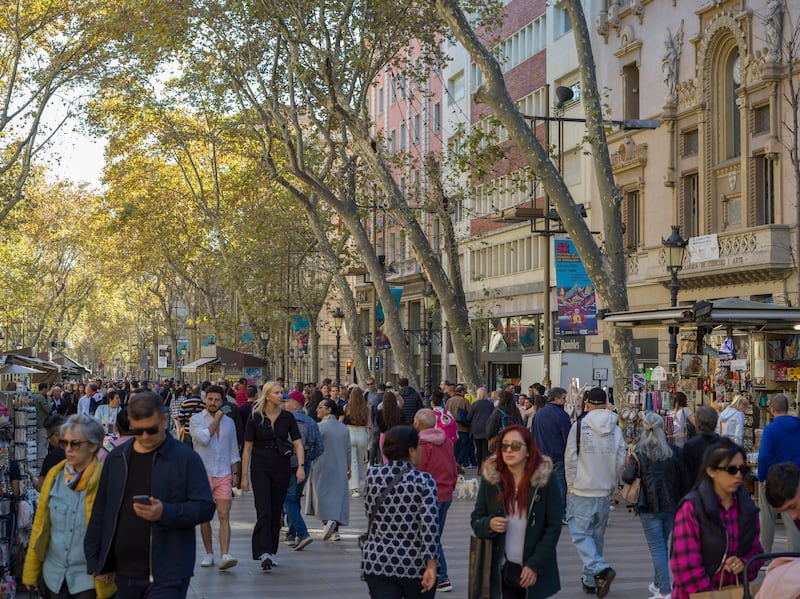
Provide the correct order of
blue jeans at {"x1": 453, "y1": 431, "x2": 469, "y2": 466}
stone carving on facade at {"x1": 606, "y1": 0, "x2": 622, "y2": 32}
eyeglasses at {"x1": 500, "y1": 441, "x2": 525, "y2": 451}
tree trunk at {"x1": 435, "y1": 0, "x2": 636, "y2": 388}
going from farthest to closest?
stone carving on facade at {"x1": 606, "y1": 0, "x2": 622, "y2": 32}, blue jeans at {"x1": 453, "y1": 431, "x2": 469, "y2": 466}, tree trunk at {"x1": 435, "y1": 0, "x2": 636, "y2": 388}, eyeglasses at {"x1": 500, "y1": 441, "x2": 525, "y2": 451}

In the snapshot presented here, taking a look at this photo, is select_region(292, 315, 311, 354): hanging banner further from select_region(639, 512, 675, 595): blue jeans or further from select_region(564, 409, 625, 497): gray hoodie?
select_region(639, 512, 675, 595): blue jeans

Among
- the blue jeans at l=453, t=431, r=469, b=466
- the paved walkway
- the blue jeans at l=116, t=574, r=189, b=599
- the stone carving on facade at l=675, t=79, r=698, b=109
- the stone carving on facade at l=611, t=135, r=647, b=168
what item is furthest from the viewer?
the stone carving on facade at l=611, t=135, r=647, b=168

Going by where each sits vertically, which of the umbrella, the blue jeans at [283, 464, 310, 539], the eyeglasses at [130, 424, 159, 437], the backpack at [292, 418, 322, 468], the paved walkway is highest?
the umbrella

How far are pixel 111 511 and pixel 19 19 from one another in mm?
30048

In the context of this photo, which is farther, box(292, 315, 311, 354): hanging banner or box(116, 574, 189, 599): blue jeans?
box(292, 315, 311, 354): hanging banner

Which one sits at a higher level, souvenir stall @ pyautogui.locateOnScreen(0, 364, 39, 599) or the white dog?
souvenir stall @ pyautogui.locateOnScreen(0, 364, 39, 599)

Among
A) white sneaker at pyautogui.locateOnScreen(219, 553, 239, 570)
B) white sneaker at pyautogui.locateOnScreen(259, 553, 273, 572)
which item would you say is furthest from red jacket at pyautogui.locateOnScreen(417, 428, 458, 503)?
white sneaker at pyautogui.locateOnScreen(219, 553, 239, 570)

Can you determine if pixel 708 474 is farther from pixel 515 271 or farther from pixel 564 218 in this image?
pixel 515 271

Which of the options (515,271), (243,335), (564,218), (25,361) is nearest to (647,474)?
(564,218)

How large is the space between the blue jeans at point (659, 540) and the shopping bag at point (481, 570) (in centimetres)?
395

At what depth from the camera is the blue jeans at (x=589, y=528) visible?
11734 millimetres

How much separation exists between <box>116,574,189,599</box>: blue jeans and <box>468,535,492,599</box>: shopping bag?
1611 millimetres

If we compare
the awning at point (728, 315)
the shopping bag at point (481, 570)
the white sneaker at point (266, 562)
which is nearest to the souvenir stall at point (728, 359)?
the awning at point (728, 315)

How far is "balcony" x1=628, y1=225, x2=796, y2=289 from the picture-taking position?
2949 centimetres
